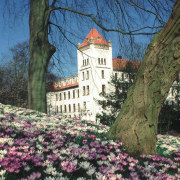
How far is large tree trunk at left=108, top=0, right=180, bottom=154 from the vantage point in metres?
3.63

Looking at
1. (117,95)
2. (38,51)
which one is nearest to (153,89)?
(38,51)

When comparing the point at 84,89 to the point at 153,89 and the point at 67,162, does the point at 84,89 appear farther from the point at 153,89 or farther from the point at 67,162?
the point at 67,162

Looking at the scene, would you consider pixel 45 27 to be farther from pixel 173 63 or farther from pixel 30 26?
pixel 173 63

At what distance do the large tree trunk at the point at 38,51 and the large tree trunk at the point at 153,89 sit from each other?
5.15 meters

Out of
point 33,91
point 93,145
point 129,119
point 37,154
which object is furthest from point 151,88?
point 33,91

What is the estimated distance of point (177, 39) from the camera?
3.58 m

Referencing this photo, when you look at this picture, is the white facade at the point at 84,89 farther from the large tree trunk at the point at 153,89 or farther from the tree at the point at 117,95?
the large tree trunk at the point at 153,89

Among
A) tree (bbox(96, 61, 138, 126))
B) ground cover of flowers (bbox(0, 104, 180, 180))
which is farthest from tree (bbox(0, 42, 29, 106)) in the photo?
ground cover of flowers (bbox(0, 104, 180, 180))

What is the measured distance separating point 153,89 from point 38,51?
5524mm

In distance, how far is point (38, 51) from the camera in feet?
26.9

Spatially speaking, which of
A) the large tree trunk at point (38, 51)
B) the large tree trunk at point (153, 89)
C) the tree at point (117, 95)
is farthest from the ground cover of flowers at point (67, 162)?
the tree at point (117, 95)

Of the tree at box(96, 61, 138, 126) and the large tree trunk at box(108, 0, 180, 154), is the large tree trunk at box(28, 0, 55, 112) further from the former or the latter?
the tree at box(96, 61, 138, 126)

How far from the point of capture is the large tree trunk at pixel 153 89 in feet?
11.9

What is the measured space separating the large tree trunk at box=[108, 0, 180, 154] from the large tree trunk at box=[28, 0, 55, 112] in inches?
203
